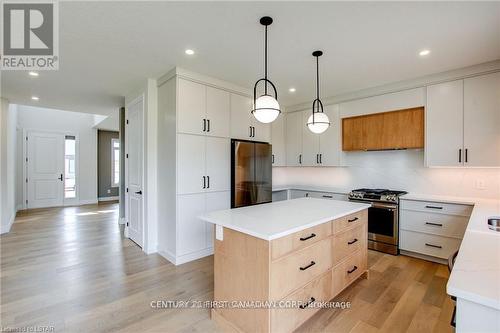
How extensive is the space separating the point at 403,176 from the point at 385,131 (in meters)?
0.82

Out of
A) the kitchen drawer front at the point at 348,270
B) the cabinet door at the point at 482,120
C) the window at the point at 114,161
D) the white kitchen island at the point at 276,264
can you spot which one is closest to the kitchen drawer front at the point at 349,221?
the white kitchen island at the point at 276,264

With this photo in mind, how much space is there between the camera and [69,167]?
787 centimetres

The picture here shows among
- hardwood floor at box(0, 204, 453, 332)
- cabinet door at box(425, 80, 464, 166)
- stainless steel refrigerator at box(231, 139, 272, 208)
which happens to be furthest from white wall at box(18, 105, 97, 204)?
cabinet door at box(425, 80, 464, 166)

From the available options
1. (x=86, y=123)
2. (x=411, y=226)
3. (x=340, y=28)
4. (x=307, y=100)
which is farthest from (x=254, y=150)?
(x=86, y=123)

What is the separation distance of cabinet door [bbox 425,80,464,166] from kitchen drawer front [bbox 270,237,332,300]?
2.37 metres

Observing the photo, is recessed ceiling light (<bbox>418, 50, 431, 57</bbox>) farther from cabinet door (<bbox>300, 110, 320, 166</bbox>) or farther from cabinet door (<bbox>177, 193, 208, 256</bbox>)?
cabinet door (<bbox>177, 193, 208, 256</bbox>)

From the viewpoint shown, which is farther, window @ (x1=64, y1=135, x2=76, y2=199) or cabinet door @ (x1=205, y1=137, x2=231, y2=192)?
window @ (x1=64, y1=135, x2=76, y2=199)

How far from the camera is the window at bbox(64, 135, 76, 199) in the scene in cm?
776

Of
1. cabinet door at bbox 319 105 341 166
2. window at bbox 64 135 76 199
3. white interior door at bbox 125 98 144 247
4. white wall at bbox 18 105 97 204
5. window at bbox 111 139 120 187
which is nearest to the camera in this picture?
white interior door at bbox 125 98 144 247

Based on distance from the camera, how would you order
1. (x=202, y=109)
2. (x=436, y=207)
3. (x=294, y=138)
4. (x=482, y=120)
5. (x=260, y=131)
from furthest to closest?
(x=294, y=138), (x=260, y=131), (x=202, y=109), (x=436, y=207), (x=482, y=120)

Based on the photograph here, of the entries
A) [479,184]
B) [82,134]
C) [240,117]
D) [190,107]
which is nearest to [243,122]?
[240,117]

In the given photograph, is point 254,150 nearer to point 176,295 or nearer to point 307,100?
point 307,100

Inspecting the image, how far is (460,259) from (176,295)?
7.86 feet

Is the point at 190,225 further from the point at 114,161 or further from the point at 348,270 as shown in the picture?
the point at 114,161
